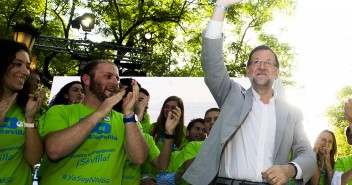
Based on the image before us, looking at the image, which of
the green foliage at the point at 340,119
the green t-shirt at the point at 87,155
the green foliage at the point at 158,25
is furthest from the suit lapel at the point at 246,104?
the green foliage at the point at 340,119

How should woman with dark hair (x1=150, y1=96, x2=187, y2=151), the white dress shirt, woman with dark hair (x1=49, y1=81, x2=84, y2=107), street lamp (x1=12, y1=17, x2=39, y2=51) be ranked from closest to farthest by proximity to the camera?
the white dress shirt, woman with dark hair (x1=49, y1=81, x2=84, y2=107), woman with dark hair (x1=150, y1=96, x2=187, y2=151), street lamp (x1=12, y1=17, x2=39, y2=51)

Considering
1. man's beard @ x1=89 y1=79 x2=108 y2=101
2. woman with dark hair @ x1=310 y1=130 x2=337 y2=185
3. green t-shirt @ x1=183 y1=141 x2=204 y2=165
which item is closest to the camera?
man's beard @ x1=89 y1=79 x2=108 y2=101

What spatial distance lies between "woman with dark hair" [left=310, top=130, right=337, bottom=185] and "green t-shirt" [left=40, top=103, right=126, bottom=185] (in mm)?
3221

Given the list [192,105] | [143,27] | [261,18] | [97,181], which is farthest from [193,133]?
[261,18]

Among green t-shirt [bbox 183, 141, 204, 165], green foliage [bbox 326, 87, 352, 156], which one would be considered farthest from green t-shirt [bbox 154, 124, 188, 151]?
green foliage [bbox 326, 87, 352, 156]

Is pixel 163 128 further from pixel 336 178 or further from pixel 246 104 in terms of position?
pixel 246 104

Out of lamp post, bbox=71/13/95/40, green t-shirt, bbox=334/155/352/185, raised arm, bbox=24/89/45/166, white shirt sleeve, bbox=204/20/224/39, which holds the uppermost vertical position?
lamp post, bbox=71/13/95/40

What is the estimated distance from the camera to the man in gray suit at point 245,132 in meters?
3.22

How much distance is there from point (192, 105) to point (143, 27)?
35.4ft

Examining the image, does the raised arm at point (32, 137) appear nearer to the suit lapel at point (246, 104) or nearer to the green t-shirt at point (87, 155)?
the green t-shirt at point (87, 155)

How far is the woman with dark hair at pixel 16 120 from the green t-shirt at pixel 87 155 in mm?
137

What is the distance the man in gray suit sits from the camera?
322cm

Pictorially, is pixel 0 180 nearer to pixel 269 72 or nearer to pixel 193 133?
pixel 269 72

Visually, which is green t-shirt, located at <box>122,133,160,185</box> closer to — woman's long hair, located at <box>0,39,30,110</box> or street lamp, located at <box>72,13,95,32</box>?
woman's long hair, located at <box>0,39,30,110</box>
